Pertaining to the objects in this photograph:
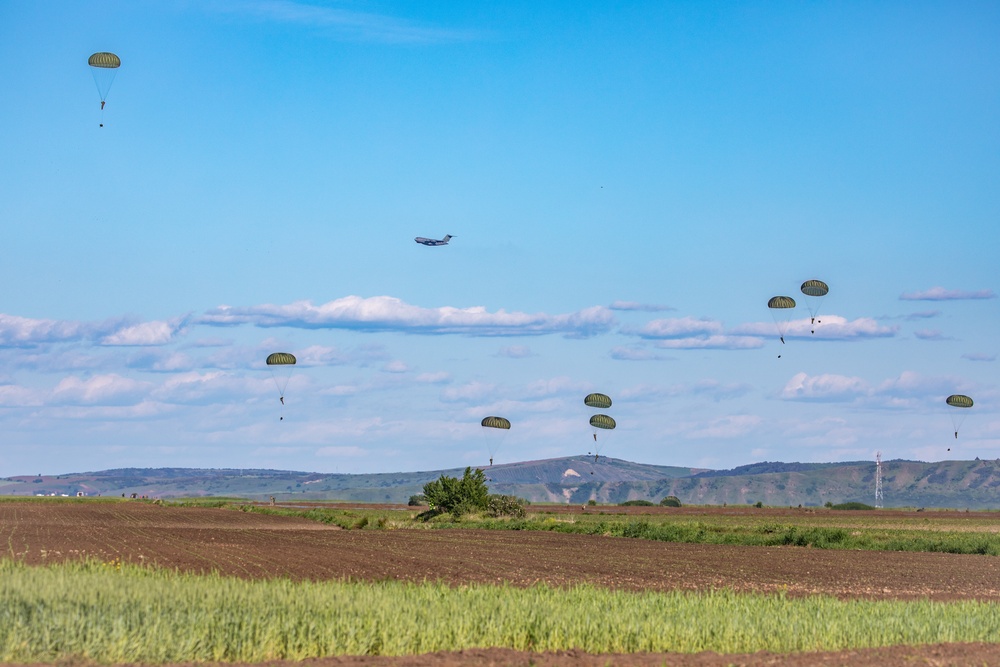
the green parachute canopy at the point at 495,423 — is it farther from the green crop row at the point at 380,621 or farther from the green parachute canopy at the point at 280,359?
the green crop row at the point at 380,621

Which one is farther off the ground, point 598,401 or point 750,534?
point 598,401

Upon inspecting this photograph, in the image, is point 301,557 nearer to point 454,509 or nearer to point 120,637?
point 120,637

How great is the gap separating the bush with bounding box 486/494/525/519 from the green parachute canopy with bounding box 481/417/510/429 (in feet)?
39.2

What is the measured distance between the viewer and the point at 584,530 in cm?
6669

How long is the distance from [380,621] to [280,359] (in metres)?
45.4

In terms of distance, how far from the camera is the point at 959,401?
2625 inches

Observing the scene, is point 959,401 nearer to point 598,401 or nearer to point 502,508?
point 598,401

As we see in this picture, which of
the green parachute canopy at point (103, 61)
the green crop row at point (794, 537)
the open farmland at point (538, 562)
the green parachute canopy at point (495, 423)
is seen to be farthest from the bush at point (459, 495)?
the green parachute canopy at point (103, 61)

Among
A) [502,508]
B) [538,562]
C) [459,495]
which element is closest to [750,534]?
[502,508]

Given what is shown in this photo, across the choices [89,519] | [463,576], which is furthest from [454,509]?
[463,576]

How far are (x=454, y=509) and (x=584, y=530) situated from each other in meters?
12.6

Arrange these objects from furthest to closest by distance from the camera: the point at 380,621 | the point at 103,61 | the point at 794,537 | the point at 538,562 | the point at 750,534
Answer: the point at 750,534 → the point at 794,537 → the point at 103,61 → the point at 538,562 → the point at 380,621

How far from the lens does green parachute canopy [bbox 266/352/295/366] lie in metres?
63.8

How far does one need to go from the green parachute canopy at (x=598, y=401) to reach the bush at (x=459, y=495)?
40.0ft
